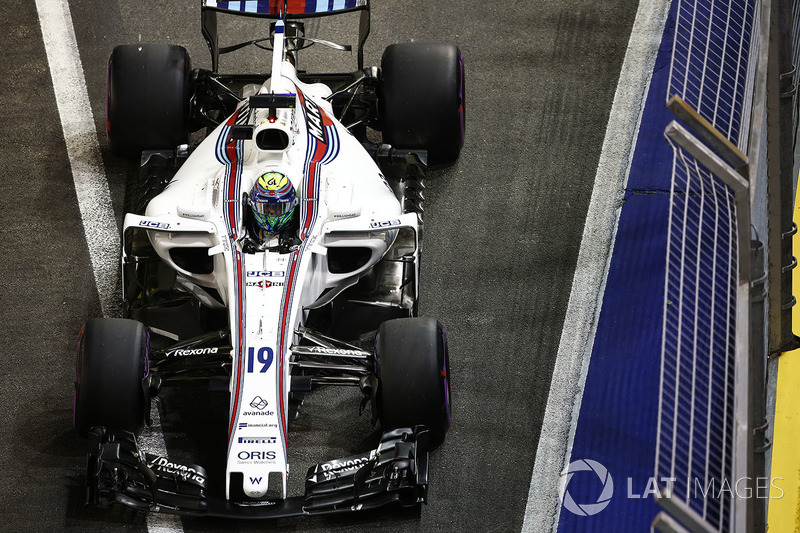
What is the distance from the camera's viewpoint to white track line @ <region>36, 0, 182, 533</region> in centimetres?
848

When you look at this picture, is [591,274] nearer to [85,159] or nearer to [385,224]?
[385,224]

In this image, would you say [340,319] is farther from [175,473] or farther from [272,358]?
[175,473]

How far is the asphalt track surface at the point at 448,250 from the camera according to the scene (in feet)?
24.4

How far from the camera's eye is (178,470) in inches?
268

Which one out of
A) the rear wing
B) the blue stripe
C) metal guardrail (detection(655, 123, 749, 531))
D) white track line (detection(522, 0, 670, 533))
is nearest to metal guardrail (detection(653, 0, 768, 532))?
metal guardrail (detection(655, 123, 749, 531))

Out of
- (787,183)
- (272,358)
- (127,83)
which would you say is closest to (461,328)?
(272,358)

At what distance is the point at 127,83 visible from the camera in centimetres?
873

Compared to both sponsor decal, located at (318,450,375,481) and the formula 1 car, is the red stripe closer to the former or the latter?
the formula 1 car

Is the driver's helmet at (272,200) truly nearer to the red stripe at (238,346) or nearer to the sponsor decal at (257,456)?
the red stripe at (238,346)

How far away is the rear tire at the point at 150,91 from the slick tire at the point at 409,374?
2654 mm

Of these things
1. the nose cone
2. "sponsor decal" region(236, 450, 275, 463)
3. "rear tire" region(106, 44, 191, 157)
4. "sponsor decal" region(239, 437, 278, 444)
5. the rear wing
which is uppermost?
the rear wing

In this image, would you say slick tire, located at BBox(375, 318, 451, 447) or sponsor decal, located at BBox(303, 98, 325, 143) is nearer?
slick tire, located at BBox(375, 318, 451, 447)

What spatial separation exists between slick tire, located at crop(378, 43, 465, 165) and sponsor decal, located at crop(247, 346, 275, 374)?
2.49 m

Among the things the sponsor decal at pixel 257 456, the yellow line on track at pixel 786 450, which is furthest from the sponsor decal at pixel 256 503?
the yellow line on track at pixel 786 450
